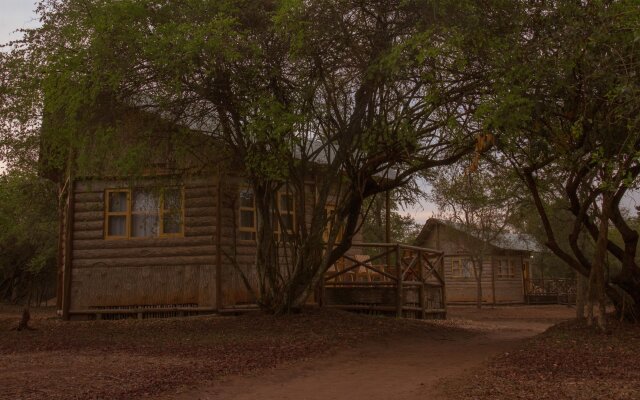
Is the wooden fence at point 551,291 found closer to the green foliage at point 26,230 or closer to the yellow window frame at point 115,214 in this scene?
the green foliage at point 26,230

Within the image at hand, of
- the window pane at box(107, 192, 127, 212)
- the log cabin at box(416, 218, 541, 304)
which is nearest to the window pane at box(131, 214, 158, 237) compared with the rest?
the window pane at box(107, 192, 127, 212)

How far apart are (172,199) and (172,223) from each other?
98cm

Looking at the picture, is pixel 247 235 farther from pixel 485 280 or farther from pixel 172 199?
pixel 485 280

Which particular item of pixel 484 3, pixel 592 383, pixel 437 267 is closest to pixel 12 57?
pixel 484 3

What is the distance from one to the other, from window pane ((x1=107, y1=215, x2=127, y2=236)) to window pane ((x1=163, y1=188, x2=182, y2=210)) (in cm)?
153

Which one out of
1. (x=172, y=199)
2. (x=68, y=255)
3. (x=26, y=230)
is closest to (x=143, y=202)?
(x=172, y=199)

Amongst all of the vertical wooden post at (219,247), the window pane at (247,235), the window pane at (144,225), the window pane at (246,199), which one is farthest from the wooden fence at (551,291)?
the window pane at (144,225)

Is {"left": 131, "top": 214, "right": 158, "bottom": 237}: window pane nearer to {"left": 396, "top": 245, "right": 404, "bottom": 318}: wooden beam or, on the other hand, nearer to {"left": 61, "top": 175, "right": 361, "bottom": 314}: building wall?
{"left": 61, "top": 175, "right": 361, "bottom": 314}: building wall

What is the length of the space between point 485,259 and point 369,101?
2725cm

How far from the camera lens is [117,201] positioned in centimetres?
1917

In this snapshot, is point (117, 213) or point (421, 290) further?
point (421, 290)

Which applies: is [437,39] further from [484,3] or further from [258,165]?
[258,165]

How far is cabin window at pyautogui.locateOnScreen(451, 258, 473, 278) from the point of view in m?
40.0

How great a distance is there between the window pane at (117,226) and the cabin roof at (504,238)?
1990 centimetres
